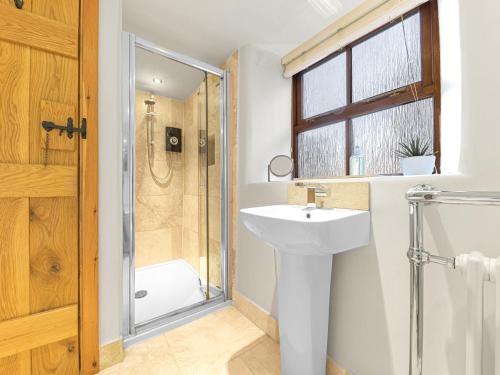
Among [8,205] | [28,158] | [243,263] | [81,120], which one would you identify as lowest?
[243,263]

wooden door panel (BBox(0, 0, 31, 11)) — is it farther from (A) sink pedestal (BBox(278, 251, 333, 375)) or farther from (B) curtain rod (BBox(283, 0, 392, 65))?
(A) sink pedestal (BBox(278, 251, 333, 375))

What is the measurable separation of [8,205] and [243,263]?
1.31m

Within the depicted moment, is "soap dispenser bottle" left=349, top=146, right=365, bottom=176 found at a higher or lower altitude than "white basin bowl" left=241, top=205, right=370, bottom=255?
higher

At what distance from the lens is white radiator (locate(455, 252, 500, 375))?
1.88 feet

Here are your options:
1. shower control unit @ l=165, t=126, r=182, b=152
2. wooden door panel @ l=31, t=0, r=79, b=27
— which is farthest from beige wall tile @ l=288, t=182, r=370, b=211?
shower control unit @ l=165, t=126, r=182, b=152

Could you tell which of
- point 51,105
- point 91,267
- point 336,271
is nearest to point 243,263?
point 336,271

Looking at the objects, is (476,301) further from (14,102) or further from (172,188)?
(172,188)

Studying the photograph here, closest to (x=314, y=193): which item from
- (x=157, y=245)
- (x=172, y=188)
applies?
(x=172, y=188)

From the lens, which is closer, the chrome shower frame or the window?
the chrome shower frame

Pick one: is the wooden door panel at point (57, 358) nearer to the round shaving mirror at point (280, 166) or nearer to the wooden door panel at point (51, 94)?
the wooden door panel at point (51, 94)

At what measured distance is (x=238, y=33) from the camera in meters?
1.53

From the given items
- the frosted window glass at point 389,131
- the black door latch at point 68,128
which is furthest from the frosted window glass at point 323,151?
the black door latch at point 68,128

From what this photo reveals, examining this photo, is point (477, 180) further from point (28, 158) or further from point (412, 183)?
point (28, 158)

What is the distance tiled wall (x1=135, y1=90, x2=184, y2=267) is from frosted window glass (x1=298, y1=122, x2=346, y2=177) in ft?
4.73
